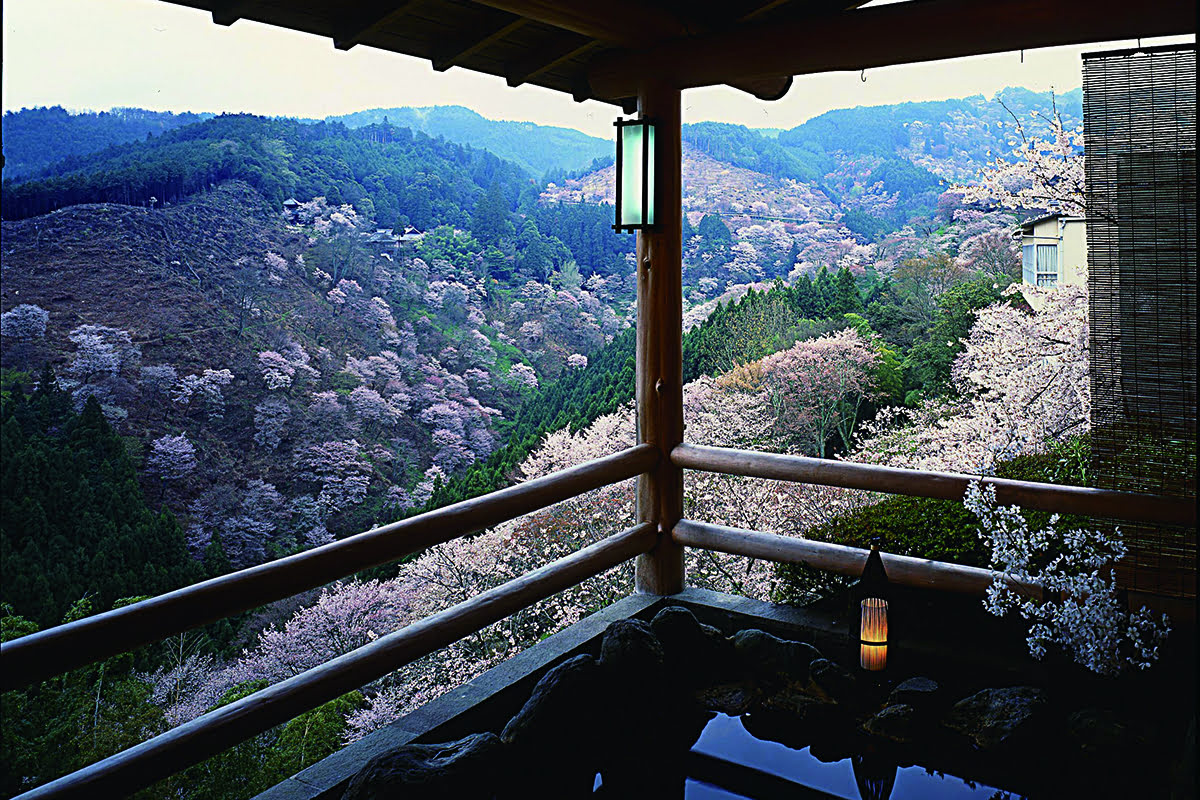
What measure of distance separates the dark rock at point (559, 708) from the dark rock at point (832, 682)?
761mm

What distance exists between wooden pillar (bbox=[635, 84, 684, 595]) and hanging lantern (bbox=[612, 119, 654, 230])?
1.4 inches

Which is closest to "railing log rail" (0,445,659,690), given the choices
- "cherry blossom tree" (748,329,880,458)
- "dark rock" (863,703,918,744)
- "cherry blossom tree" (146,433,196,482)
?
"dark rock" (863,703,918,744)

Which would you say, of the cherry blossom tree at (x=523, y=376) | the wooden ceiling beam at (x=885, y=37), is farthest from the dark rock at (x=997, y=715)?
the cherry blossom tree at (x=523, y=376)

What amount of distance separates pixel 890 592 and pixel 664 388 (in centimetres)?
131

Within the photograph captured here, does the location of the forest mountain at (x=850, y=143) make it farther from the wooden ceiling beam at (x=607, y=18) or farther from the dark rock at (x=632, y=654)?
the dark rock at (x=632, y=654)

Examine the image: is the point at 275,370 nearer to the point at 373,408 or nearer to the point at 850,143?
the point at 373,408

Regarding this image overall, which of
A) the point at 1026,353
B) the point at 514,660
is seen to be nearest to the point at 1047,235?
the point at 1026,353

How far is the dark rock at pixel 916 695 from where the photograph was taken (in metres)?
2.85

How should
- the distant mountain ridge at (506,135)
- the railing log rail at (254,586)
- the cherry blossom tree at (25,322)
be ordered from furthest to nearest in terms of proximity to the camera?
the distant mountain ridge at (506,135), the cherry blossom tree at (25,322), the railing log rail at (254,586)

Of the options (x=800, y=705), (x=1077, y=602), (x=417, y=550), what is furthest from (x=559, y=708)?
(x=1077, y=602)

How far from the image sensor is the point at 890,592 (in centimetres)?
288

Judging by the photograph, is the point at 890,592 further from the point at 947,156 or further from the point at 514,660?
the point at 947,156

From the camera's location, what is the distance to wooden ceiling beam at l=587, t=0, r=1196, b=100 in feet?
8.73

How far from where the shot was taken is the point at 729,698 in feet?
9.83
